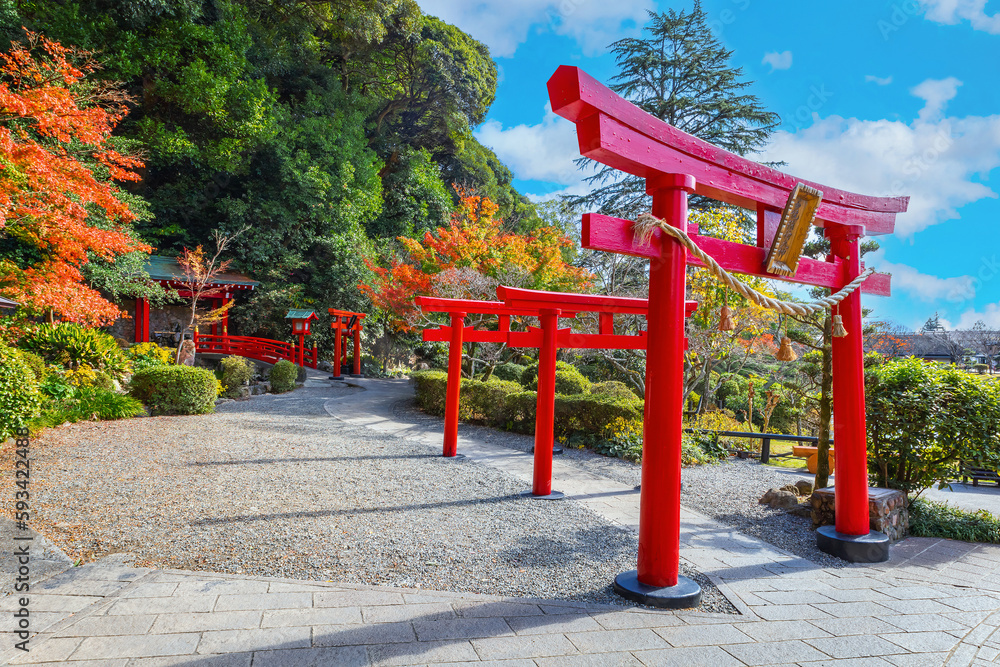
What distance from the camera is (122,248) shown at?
335 inches

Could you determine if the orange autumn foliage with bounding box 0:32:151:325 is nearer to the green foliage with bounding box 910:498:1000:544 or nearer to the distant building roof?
the distant building roof

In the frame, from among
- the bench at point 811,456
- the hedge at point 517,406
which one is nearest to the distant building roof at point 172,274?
the hedge at point 517,406

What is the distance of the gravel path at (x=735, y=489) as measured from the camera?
159 inches

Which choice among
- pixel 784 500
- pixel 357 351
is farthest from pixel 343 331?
pixel 784 500

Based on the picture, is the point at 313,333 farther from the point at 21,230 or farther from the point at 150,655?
the point at 150,655

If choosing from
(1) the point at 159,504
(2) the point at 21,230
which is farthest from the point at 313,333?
(1) the point at 159,504

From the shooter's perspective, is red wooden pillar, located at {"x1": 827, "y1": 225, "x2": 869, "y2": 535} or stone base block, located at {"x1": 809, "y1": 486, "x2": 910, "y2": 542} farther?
stone base block, located at {"x1": 809, "y1": 486, "x2": 910, "y2": 542}

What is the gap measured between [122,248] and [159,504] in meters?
6.51

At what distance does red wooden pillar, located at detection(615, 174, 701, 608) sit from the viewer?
2703mm

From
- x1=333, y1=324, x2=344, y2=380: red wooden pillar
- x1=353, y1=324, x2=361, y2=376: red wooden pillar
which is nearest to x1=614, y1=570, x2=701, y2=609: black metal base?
x1=333, y1=324, x2=344, y2=380: red wooden pillar

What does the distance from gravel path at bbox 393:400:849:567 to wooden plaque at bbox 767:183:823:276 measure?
6.86 feet

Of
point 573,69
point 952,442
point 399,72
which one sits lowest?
point 952,442

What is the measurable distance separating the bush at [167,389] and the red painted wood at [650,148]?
8253 mm

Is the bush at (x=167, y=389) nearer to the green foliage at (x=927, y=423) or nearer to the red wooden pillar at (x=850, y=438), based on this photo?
the red wooden pillar at (x=850, y=438)
